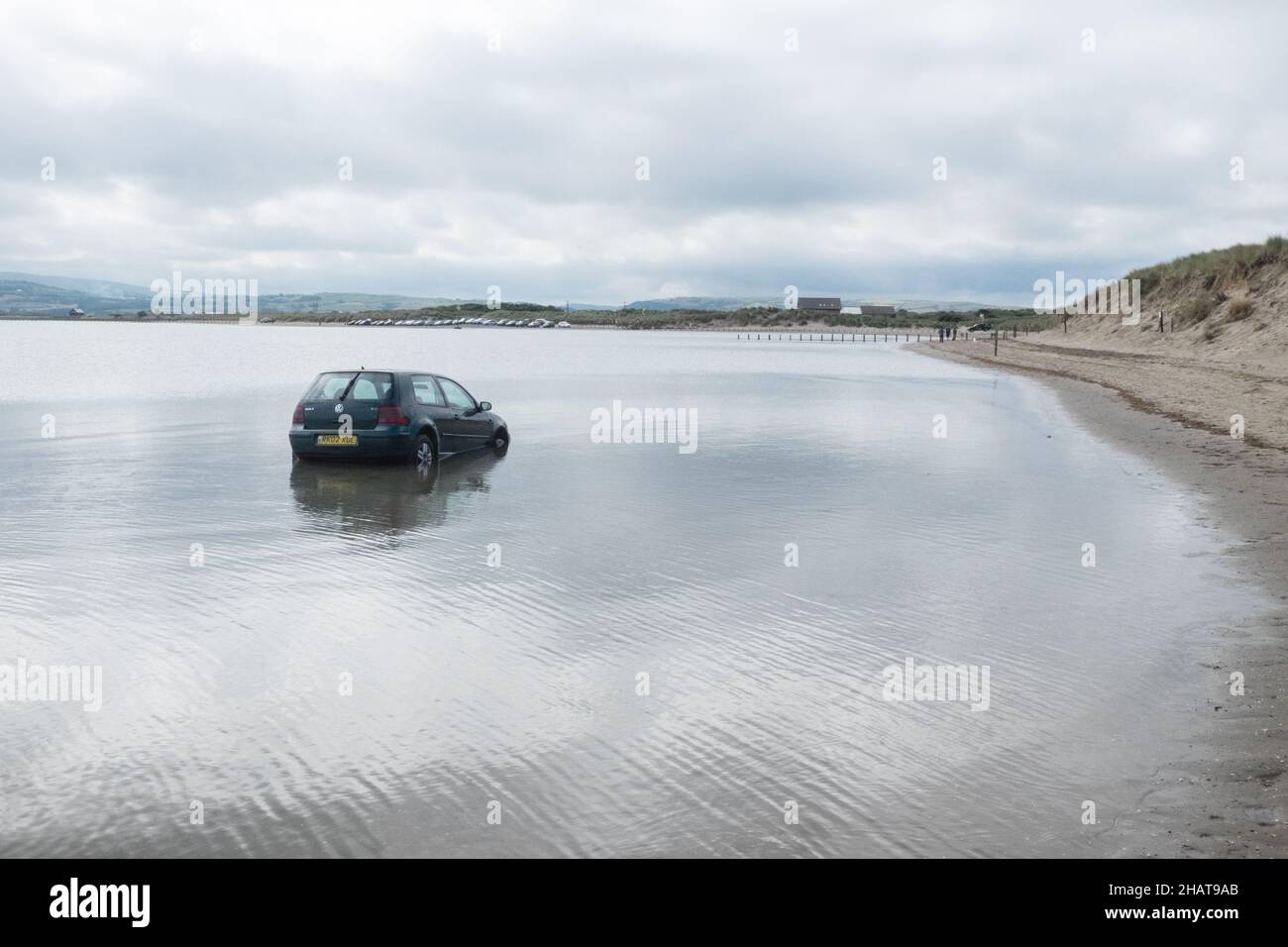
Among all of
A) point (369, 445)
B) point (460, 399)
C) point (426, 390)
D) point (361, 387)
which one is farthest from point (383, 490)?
point (460, 399)

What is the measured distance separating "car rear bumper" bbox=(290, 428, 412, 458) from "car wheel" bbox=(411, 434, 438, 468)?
6.2 inches

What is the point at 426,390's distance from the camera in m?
17.9

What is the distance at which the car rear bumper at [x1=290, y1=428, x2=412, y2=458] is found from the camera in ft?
53.2

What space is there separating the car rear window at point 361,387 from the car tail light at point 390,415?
14cm

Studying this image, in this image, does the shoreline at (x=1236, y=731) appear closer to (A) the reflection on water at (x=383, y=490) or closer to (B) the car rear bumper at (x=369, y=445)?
(A) the reflection on water at (x=383, y=490)

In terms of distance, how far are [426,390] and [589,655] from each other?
11.5 meters

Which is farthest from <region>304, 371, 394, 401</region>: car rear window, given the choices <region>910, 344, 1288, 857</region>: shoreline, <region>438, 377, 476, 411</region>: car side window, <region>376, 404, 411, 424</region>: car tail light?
<region>910, 344, 1288, 857</region>: shoreline

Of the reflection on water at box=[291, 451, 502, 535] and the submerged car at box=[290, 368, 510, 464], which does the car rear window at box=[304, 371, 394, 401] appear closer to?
the submerged car at box=[290, 368, 510, 464]

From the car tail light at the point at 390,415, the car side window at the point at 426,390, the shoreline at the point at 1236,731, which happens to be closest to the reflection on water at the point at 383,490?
the car tail light at the point at 390,415

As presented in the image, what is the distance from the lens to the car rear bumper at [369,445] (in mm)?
16203
